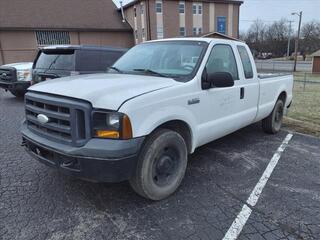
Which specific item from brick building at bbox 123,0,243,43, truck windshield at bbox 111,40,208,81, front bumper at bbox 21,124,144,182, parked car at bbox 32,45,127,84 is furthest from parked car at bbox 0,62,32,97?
brick building at bbox 123,0,243,43

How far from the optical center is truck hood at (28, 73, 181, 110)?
2.83 meters

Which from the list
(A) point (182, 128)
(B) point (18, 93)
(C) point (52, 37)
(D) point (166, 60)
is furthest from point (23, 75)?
(C) point (52, 37)

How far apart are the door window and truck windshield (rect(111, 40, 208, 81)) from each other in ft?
0.62

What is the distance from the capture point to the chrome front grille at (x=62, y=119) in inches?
113

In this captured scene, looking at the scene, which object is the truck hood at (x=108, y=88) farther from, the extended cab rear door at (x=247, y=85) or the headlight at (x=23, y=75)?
the headlight at (x=23, y=75)

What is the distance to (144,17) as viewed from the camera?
34.6 m

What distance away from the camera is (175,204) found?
3402 millimetres

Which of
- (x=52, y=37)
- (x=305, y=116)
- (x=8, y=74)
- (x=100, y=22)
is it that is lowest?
(x=305, y=116)

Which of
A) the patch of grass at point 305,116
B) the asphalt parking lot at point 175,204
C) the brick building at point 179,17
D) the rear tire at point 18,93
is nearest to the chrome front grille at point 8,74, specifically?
the rear tire at point 18,93

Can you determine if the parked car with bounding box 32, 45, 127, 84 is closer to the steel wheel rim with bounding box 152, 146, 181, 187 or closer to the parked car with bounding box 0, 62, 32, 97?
the parked car with bounding box 0, 62, 32, 97

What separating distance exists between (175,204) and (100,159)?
1.13 m

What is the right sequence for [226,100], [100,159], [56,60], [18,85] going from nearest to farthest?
[100,159] < [226,100] < [56,60] < [18,85]

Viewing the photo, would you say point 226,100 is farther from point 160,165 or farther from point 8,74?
point 8,74

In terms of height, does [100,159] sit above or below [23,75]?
below
